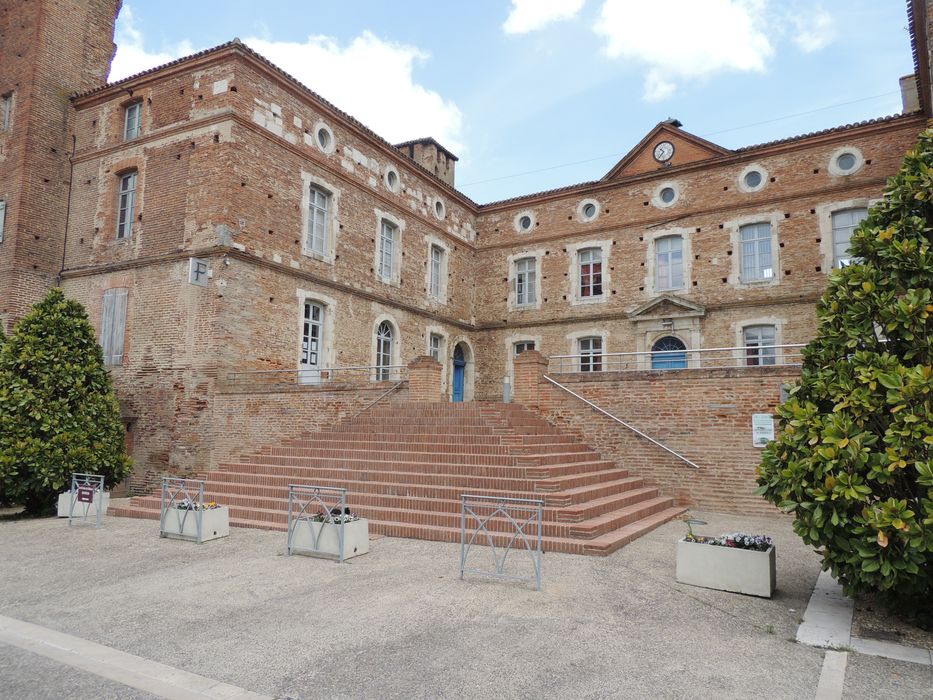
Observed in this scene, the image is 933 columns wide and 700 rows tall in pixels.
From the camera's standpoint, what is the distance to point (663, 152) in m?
19.4

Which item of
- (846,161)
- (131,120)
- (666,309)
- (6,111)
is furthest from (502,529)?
A: (6,111)

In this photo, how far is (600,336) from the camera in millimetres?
19281

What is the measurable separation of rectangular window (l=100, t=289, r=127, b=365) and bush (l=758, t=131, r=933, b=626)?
1398 centimetres

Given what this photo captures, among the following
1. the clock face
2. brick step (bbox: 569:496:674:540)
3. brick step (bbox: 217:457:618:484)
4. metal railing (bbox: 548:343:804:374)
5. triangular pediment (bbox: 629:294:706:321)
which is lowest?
brick step (bbox: 569:496:674:540)

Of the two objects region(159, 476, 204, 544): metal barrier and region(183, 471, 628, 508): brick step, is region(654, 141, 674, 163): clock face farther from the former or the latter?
region(159, 476, 204, 544): metal barrier

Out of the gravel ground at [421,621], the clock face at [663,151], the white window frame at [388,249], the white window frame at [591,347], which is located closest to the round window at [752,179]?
the clock face at [663,151]

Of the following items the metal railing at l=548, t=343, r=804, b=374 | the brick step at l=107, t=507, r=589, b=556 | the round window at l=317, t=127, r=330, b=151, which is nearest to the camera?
the brick step at l=107, t=507, r=589, b=556

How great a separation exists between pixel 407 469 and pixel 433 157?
15.3 m

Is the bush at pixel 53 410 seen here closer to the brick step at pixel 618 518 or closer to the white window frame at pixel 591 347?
the brick step at pixel 618 518

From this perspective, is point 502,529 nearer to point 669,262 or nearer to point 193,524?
point 193,524

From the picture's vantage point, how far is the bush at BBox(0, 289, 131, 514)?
409 inches

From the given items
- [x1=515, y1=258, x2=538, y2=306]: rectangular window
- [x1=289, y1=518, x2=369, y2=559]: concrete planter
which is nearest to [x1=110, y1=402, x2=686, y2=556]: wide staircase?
[x1=289, y1=518, x2=369, y2=559]: concrete planter

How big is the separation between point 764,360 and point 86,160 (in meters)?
18.8

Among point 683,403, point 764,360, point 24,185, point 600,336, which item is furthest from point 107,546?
point 764,360
